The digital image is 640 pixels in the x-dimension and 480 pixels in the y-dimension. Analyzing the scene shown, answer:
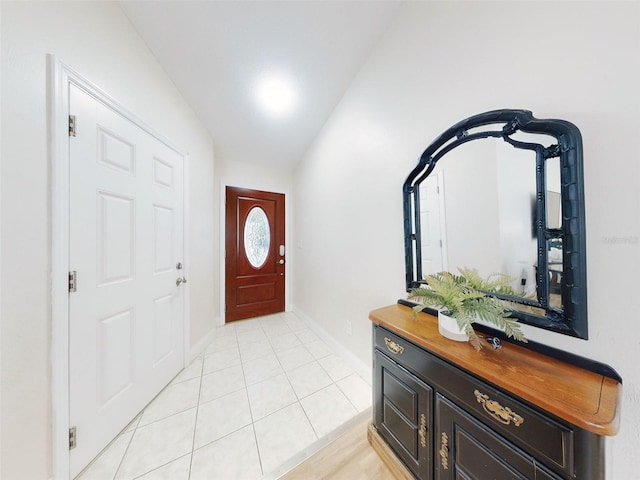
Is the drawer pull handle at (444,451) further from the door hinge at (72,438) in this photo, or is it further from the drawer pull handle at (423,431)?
the door hinge at (72,438)

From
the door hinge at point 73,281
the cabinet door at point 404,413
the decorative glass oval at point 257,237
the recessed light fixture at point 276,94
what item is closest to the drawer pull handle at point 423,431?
the cabinet door at point 404,413

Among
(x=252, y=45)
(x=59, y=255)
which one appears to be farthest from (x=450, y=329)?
(x=252, y=45)

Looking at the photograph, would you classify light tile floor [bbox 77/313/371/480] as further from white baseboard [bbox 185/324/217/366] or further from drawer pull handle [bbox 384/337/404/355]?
drawer pull handle [bbox 384/337/404/355]

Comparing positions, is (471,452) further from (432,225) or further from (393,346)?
(432,225)

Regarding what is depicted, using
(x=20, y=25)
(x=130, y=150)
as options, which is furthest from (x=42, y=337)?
(x=20, y=25)

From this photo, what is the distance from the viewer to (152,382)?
1.49m

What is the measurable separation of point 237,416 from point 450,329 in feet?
4.86

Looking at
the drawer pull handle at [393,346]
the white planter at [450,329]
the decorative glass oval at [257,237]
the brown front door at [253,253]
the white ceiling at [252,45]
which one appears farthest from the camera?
the decorative glass oval at [257,237]

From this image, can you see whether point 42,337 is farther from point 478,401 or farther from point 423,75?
point 423,75

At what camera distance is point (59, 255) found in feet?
3.10

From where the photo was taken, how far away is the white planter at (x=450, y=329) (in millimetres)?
847

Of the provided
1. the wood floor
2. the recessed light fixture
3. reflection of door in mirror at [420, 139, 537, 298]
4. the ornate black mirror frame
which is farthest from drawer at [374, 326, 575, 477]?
the recessed light fixture

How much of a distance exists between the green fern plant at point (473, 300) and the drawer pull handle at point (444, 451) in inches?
15.4

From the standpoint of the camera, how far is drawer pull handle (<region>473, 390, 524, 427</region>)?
0.61 meters
